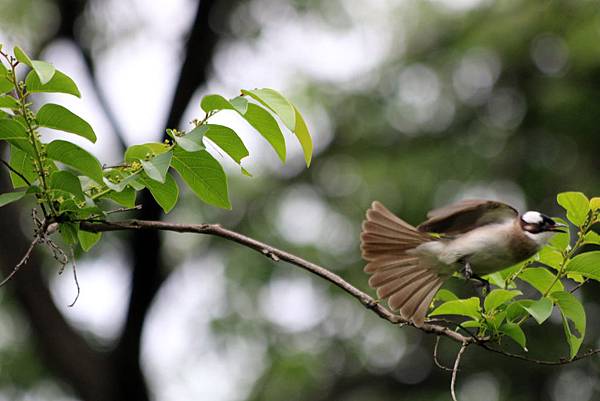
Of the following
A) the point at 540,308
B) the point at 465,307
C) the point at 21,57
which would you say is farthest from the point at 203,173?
the point at 540,308

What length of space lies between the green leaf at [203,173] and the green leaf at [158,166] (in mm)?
61

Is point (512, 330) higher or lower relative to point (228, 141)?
lower

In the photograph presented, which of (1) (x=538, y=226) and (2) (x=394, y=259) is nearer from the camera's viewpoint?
(1) (x=538, y=226)

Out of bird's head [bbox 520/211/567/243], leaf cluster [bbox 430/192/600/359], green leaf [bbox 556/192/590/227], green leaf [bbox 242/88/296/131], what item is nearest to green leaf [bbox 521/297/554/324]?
leaf cluster [bbox 430/192/600/359]

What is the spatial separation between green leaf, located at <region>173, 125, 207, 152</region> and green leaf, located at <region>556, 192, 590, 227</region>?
3.10ft

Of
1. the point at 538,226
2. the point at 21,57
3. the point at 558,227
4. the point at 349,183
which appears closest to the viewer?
the point at 21,57

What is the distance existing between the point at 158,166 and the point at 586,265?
1.13 metres

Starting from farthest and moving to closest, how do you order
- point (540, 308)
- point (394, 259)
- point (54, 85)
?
point (394, 259), point (540, 308), point (54, 85)

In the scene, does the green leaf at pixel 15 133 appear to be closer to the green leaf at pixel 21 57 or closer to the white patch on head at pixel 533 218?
the green leaf at pixel 21 57

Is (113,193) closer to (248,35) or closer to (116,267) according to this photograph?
(248,35)

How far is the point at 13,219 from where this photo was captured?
803 cm

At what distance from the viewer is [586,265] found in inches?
89.4

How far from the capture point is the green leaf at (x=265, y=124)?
1.98 metres

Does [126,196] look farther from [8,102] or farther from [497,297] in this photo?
[497,297]
